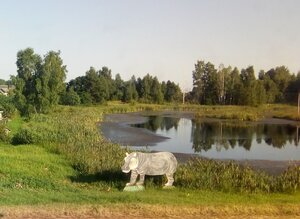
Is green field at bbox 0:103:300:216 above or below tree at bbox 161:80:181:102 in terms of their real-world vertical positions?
below

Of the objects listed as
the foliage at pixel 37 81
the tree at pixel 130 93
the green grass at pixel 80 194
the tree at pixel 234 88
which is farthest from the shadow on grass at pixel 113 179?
the tree at pixel 130 93

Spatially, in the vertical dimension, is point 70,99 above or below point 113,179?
above

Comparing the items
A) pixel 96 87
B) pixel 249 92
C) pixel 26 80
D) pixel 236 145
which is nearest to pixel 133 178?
pixel 236 145

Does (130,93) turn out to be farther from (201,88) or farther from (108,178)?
(108,178)

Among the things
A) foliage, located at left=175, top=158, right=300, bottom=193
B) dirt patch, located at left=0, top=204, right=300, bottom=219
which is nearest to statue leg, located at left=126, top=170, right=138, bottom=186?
foliage, located at left=175, top=158, right=300, bottom=193

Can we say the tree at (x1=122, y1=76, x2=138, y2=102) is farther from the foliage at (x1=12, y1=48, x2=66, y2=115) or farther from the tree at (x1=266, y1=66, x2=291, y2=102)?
the foliage at (x1=12, y1=48, x2=66, y2=115)

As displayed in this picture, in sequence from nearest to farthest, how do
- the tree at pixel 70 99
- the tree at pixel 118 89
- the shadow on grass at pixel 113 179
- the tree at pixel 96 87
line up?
the shadow on grass at pixel 113 179 → the tree at pixel 70 99 → the tree at pixel 96 87 → the tree at pixel 118 89

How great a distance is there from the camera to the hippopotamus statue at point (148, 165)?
14656 millimetres

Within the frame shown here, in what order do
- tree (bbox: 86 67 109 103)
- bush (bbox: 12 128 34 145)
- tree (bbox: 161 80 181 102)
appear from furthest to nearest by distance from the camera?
tree (bbox: 161 80 181 102) < tree (bbox: 86 67 109 103) < bush (bbox: 12 128 34 145)

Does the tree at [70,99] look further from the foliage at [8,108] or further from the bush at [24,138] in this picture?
the bush at [24,138]

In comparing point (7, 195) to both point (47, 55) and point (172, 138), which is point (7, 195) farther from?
point (47, 55)

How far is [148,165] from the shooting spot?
48.9 ft

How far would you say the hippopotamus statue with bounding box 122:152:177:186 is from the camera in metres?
14.7

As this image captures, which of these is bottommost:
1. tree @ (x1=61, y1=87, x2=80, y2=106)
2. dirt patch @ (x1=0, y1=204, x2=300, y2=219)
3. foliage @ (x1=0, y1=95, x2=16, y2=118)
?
dirt patch @ (x1=0, y1=204, x2=300, y2=219)
